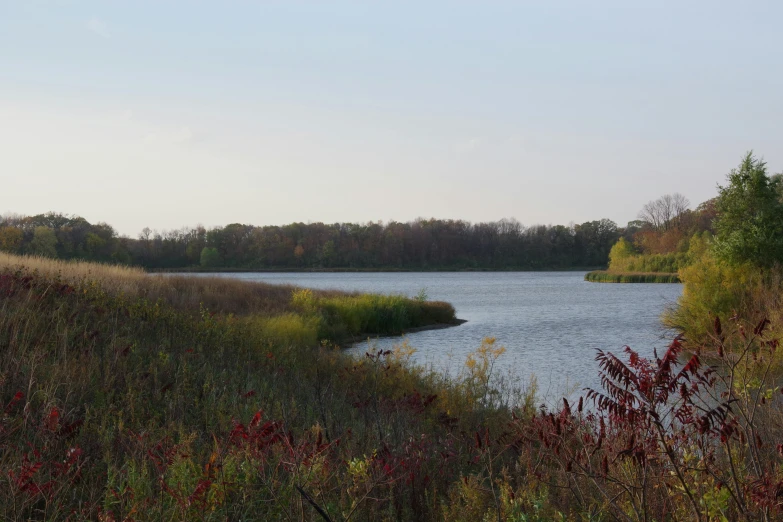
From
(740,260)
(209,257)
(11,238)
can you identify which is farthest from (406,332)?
(209,257)

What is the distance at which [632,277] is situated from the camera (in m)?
77.2

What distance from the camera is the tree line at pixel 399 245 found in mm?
105188

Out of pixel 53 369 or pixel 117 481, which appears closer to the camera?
pixel 117 481

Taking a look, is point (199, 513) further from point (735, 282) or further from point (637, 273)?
point (637, 273)

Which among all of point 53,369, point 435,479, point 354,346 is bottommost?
point 354,346

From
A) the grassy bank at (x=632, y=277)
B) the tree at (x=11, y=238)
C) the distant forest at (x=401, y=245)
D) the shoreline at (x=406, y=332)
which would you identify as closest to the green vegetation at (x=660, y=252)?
the grassy bank at (x=632, y=277)

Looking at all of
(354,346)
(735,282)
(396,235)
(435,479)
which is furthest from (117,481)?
(396,235)

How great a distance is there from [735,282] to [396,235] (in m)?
104

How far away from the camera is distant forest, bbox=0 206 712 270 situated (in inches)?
4144

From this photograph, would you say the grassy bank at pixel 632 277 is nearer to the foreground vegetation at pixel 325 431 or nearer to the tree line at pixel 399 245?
the tree line at pixel 399 245

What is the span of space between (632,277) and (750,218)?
5571 cm

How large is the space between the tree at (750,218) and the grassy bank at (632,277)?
49298 millimetres

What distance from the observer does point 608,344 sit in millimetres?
22859

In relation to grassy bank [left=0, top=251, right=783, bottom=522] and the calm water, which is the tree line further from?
grassy bank [left=0, top=251, right=783, bottom=522]
